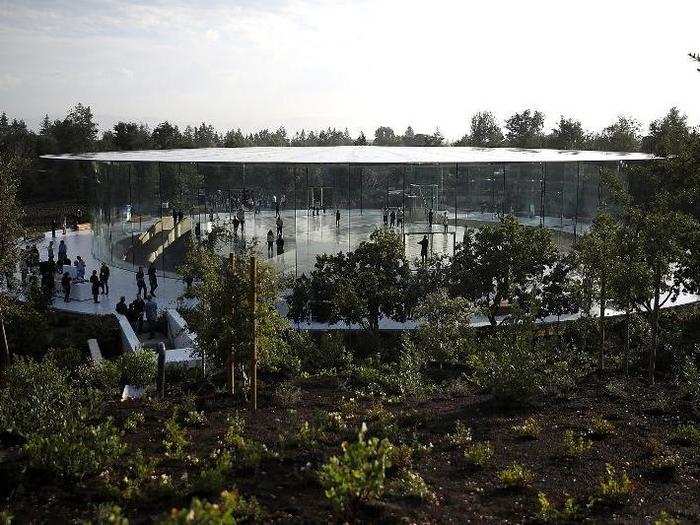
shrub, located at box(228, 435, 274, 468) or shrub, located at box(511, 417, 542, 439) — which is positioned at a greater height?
shrub, located at box(228, 435, 274, 468)

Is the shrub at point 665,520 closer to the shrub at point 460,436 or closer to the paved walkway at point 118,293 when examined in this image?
the shrub at point 460,436

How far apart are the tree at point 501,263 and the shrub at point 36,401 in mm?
10492

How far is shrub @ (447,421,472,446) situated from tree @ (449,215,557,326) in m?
8.27

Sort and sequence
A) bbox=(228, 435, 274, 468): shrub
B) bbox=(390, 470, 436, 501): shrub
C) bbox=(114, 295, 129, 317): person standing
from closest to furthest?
1. bbox=(390, 470, 436, 501): shrub
2. bbox=(228, 435, 274, 468): shrub
3. bbox=(114, 295, 129, 317): person standing

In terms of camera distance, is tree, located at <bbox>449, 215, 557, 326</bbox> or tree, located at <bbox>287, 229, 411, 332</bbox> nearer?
tree, located at <bbox>287, 229, 411, 332</bbox>

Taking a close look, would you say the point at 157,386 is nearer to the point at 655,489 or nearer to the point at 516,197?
the point at 655,489

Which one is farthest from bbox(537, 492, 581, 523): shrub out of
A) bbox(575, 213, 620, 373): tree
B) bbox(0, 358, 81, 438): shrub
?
bbox(575, 213, 620, 373): tree

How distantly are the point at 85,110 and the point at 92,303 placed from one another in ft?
204

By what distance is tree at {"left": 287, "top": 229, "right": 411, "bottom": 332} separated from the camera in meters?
17.1

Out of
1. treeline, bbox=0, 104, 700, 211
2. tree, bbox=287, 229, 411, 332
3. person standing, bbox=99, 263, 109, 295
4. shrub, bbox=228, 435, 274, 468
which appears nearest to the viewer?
shrub, bbox=228, 435, 274, 468

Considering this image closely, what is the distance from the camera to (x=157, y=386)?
40.9 ft

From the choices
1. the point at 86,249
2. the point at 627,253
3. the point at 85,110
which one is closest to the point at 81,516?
the point at 627,253

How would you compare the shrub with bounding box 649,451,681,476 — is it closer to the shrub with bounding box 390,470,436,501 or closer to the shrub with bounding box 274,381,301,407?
the shrub with bounding box 390,470,436,501

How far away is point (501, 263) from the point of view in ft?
57.9
